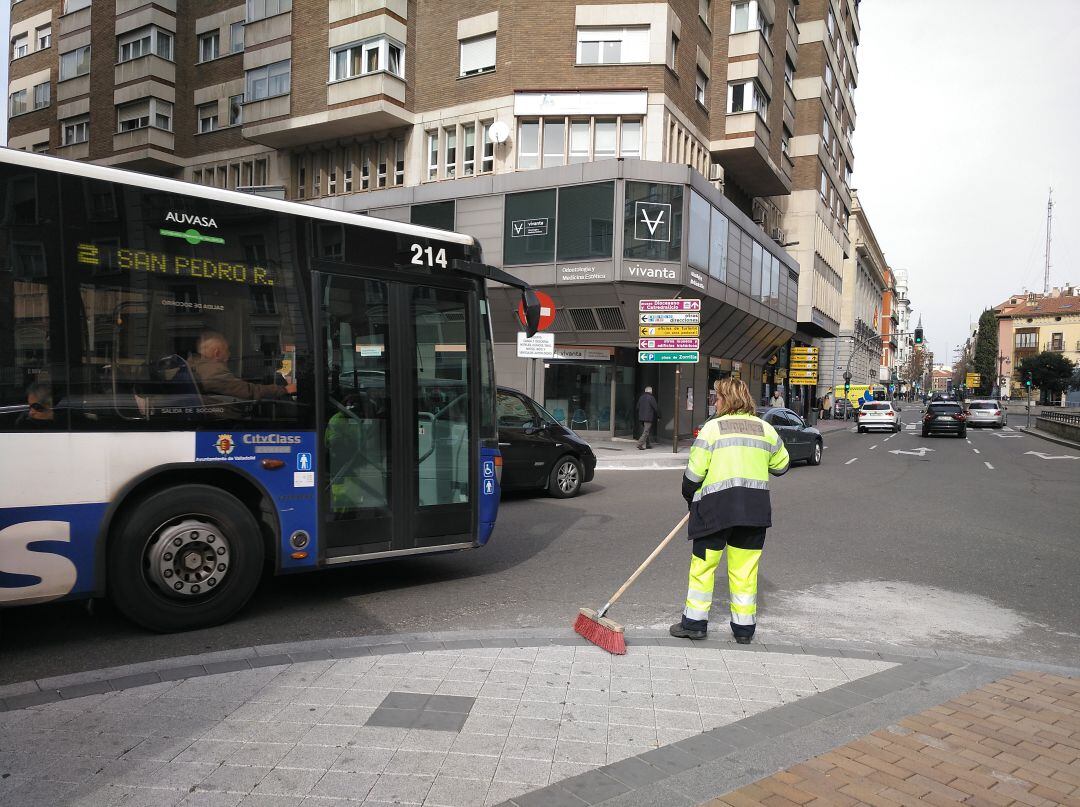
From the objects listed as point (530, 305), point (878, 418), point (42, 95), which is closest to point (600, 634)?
point (530, 305)

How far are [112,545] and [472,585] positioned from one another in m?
2.80

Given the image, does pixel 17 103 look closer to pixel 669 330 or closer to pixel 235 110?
pixel 235 110

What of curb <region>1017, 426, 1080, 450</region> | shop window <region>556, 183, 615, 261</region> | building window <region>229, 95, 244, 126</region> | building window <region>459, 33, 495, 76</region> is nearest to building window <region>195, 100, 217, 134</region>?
building window <region>229, 95, 244, 126</region>

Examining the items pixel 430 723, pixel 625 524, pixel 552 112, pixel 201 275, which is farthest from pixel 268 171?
pixel 430 723

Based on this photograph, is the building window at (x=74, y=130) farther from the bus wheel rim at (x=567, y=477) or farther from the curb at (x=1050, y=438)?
the curb at (x=1050, y=438)

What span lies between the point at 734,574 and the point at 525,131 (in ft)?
72.2

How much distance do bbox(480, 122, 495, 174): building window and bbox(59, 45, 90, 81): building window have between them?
20.9 m

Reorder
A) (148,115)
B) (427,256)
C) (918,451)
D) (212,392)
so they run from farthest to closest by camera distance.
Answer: (148,115) < (918,451) < (427,256) < (212,392)

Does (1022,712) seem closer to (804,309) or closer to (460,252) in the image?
(460,252)

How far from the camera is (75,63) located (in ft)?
113

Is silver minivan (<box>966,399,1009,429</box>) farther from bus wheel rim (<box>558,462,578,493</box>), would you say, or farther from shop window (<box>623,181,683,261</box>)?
bus wheel rim (<box>558,462,578,493</box>)

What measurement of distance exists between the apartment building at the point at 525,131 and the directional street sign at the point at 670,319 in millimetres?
3304

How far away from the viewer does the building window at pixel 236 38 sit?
101ft

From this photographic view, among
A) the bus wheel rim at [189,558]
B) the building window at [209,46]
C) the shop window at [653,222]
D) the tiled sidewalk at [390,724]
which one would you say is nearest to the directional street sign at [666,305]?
the shop window at [653,222]
